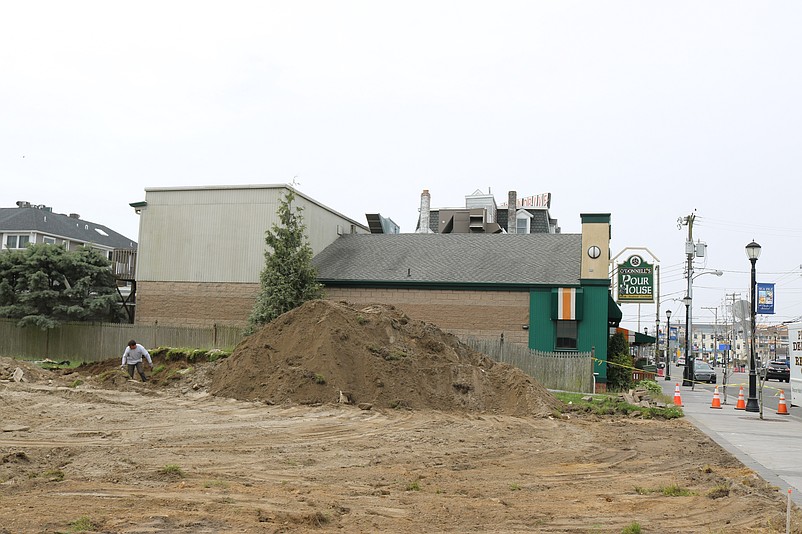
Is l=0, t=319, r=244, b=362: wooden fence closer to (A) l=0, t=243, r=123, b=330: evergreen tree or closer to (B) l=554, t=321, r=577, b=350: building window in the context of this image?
(A) l=0, t=243, r=123, b=330: evergreen tree

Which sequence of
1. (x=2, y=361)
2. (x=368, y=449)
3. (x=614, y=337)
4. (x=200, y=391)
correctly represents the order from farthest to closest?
1. (x=614, y=337)
2. (x=2, y=361)
3. (x=200, y=391)
4. (x=368, y=449)

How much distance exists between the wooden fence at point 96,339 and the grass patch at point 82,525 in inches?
955

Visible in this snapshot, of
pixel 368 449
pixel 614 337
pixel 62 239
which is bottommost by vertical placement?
pixel 368 449

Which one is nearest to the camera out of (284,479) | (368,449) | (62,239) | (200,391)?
(284,479)

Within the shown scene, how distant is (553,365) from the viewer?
27.1 metres

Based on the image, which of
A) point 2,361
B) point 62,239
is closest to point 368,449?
point 2,361

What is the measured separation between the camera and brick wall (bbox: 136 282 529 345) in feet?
101

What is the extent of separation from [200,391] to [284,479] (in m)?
11.4

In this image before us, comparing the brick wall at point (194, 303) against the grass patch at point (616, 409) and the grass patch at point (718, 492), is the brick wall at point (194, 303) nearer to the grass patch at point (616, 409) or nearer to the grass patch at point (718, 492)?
the grass patch at point (616, 409)

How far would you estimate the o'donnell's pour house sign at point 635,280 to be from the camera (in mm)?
32553

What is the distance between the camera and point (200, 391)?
66.9 ft

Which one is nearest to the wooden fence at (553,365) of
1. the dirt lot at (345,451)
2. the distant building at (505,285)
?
the distant building at (505,285)

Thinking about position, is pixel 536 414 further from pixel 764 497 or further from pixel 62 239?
pixel 62 239

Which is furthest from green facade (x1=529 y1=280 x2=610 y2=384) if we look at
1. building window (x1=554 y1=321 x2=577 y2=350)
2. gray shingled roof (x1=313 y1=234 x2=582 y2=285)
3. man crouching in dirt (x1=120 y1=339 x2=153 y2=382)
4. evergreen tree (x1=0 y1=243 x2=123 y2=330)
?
evergreen tree (x1=0 y1=243 x2=123 y2=330)
